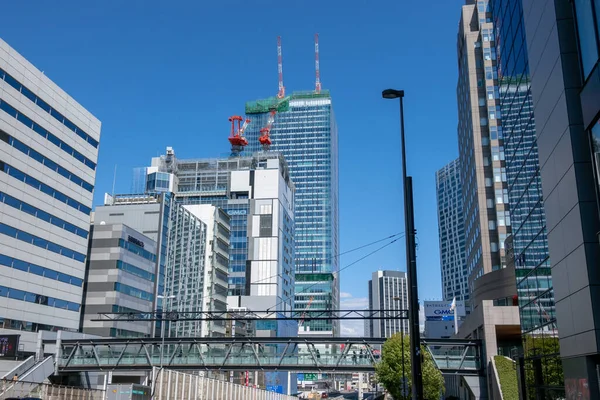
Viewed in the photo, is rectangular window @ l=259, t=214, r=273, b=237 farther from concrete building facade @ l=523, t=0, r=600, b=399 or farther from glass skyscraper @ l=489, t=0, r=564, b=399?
concrete building facade @ l=523, t=0, r=600, b=399

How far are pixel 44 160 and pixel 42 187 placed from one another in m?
3.20

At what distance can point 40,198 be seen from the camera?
68625mm

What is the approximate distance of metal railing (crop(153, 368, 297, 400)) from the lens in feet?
115

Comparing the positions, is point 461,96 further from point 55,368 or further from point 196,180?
point 196,180

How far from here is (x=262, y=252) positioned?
16675 centimetres

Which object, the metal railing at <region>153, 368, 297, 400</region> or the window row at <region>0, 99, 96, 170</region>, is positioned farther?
the window row at <region>0, 99, 96, 170</region>

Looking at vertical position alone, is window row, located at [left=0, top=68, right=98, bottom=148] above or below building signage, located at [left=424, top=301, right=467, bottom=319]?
above

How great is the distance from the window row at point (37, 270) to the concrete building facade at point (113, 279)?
8483 mm

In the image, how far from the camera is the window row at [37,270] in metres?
63.2

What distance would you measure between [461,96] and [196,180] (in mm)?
96535

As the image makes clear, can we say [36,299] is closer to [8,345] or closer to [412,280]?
[8,345]

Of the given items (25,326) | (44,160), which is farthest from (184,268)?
(25,326)

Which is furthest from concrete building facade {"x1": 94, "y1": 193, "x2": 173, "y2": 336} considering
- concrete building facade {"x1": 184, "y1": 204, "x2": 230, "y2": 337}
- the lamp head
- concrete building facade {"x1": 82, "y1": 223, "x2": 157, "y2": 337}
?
the lamp head

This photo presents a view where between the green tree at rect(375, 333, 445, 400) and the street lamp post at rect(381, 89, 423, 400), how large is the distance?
31.2 meters
